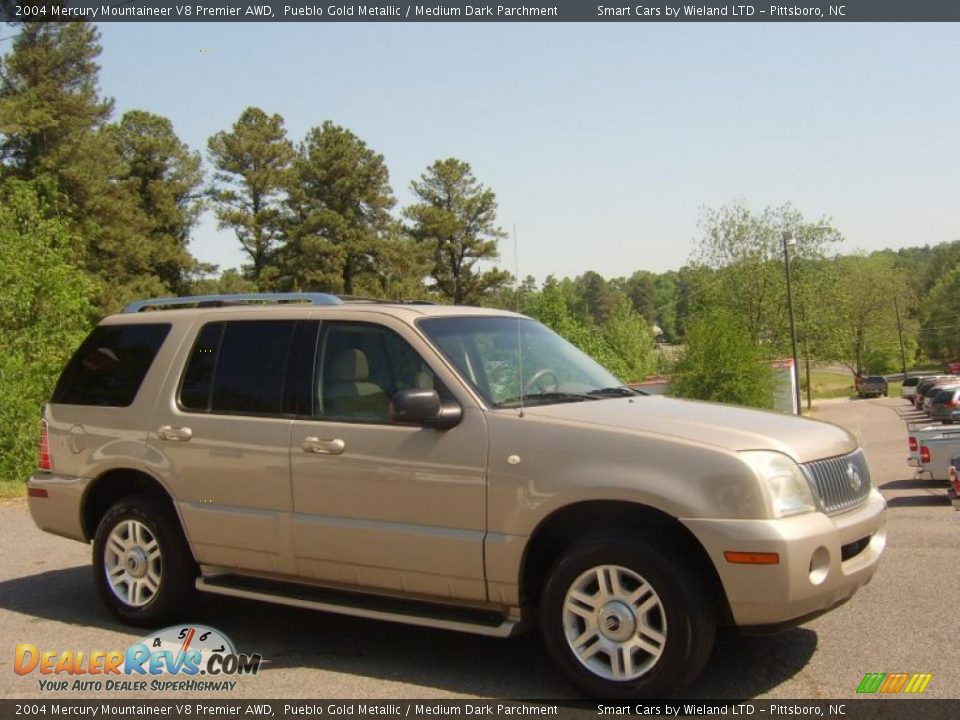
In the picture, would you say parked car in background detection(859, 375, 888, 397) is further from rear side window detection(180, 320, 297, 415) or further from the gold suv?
rear side window detection(180, 320, 297, 415)

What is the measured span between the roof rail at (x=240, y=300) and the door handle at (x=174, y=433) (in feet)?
2.84

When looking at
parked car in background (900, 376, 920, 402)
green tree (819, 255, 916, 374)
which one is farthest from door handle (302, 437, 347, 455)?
green tree (819, 255, 916, 374)

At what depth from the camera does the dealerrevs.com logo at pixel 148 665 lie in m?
5.29

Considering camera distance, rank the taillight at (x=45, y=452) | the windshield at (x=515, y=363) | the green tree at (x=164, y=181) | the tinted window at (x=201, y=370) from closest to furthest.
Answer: the windshield at (x=515, y=363)
the tinted window at (x=201, y=370)
the taillight at (x=45, y=452)
the green tree at (x=164, y=181)

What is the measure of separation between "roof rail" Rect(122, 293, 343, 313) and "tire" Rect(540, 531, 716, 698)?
225 centimetres

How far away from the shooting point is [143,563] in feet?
20.8

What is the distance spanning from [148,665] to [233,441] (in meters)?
1.31

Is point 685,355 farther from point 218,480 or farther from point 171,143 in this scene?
point 218,480

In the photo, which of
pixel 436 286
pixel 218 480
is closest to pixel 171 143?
pixel 436 286

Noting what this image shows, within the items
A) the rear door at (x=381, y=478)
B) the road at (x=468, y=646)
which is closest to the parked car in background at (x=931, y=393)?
the road at (x=468, y=646)

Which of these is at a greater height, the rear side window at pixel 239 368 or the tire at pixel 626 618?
the rear side window at pixel 239 368

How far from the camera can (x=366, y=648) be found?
5.84 m

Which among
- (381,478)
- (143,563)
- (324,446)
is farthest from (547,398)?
(143,563)

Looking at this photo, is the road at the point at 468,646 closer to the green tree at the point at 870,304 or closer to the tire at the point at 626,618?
the tire at the point at 626,618
